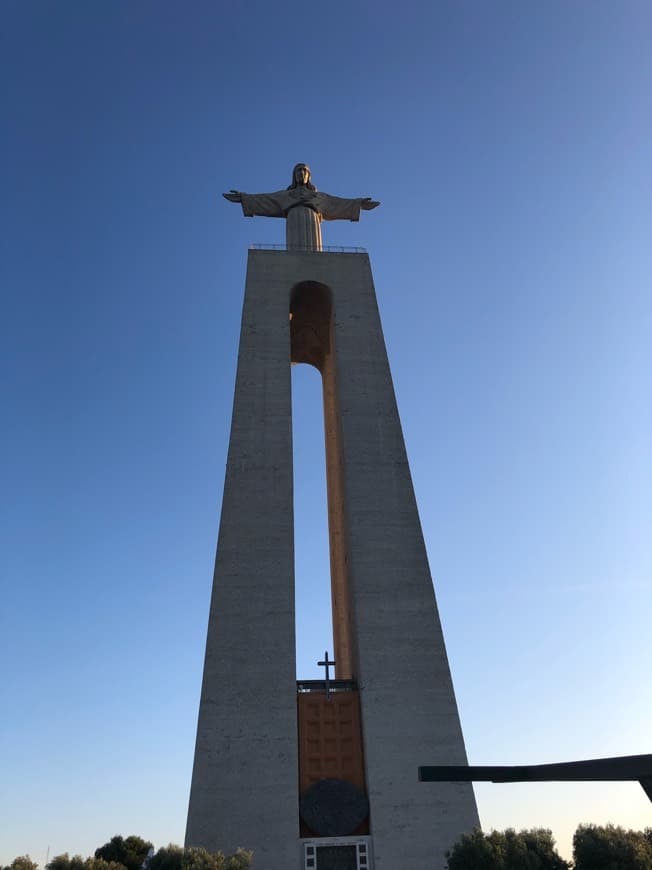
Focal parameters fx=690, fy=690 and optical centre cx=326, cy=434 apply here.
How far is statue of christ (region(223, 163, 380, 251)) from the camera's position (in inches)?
967

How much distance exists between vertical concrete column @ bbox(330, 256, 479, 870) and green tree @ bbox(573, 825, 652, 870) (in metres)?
3.69

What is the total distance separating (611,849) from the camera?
11.2m

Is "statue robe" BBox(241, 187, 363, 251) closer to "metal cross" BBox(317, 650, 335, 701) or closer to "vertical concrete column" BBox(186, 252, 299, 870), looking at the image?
"vertical concrete column" BBox(186, 252, 299, 870)

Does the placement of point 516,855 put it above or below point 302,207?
below

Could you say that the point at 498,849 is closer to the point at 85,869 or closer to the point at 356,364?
the point at 85,869

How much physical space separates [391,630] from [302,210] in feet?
51.3

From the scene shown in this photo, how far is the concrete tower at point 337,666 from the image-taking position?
1469 cm

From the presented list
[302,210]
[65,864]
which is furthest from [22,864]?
[302,210]

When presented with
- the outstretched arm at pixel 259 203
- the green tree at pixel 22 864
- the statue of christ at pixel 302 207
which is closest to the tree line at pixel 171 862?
the green tree at pixel 22 864

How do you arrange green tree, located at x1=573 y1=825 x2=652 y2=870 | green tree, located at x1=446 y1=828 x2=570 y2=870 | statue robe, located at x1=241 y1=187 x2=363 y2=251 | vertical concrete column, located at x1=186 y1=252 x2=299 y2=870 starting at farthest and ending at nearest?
statue robe, located at x1=241 y1=187 x2=363 y2=251 → vertical concrete column, located at x1=186 y1=252 x2=299 y2=870 → green tree, located at x1=446 y1=828 x2=570 y2=870 → green tree, located at x1=573 y1=825 x2=652 y2=870

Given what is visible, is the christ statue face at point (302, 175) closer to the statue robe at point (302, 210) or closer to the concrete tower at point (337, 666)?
the statue robe at point (302, 210)

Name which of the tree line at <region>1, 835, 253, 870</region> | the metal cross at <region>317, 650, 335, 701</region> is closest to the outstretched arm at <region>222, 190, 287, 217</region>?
the metal cross at <region>317, 650, 335, 701</region>

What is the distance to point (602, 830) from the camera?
11.9 m

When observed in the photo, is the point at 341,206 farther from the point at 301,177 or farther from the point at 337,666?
the point at 337,666
